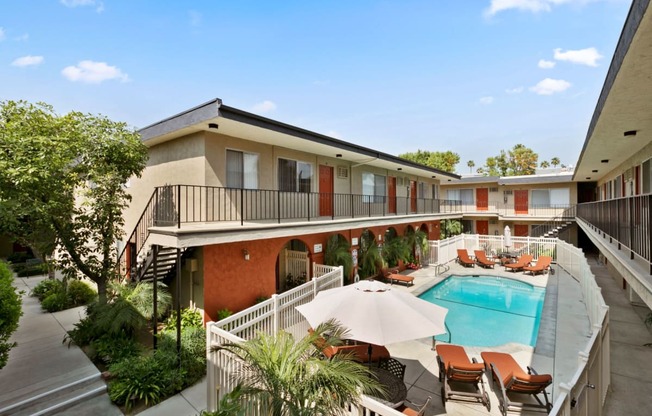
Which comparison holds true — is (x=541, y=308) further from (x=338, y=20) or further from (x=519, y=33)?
(x=338, y=20)

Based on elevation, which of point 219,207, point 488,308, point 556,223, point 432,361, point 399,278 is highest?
point 219,207

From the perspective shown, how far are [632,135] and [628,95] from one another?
437 cm

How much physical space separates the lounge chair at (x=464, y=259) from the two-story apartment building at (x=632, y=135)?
10094 mm

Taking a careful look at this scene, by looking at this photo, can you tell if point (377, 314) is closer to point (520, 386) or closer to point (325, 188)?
point (520, 386)

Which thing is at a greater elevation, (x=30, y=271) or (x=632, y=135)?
(x=632, y=135)

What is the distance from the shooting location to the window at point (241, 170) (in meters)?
10.5

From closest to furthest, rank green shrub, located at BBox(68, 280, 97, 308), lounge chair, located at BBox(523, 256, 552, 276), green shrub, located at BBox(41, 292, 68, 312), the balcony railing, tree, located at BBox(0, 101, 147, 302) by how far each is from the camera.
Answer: tree, located at BBox(0, 101, 147, 302) < green shrub, located at BBox(41, 292, 68, 312) < green shrub, located at BBox(68, 280, 97, 308) < lounge chair, located at BBox(523, 256, 552, 276) < the balcony railing

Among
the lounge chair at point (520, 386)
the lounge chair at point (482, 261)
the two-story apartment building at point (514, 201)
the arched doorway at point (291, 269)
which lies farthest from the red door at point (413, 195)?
the lounge chair at point (520, 386)

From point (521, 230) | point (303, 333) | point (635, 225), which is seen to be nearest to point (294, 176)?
point (303, 333)

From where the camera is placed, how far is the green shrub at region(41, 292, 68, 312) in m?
11.6

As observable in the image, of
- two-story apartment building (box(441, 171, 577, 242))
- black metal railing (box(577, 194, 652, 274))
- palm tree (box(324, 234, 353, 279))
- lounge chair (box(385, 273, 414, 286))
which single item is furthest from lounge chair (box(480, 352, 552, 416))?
two-story apartment building (box(441, 171, 577, 242))

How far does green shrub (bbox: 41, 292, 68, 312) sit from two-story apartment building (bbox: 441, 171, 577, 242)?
31878mm

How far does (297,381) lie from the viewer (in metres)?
3.90

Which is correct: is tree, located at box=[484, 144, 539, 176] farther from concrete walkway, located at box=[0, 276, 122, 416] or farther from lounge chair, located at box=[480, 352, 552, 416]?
concrete walkway, located at box=[0, 276, 122, 416]
